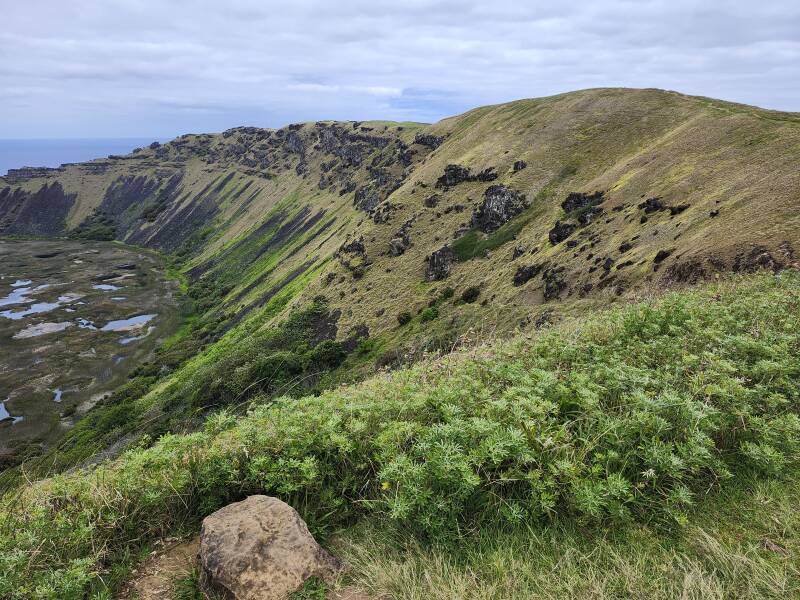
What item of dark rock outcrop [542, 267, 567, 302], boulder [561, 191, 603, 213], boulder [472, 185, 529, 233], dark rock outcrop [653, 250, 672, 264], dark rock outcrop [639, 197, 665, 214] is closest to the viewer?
dark rock outcrop [653, 250, 672, 264]

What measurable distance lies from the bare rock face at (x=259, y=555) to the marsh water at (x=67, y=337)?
91.9 meters

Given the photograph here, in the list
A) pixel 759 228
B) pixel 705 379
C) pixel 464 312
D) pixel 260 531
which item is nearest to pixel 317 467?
pixel 260 531

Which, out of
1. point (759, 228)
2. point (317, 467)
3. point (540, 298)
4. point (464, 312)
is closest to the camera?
point (317, 467)

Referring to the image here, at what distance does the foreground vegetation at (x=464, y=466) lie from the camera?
575 centimetres

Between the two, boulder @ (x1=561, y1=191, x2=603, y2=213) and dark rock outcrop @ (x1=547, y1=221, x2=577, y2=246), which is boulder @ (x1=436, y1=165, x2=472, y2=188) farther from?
dark rock outcrop @ (x1=547, y1=221, x2=577, y2=246)

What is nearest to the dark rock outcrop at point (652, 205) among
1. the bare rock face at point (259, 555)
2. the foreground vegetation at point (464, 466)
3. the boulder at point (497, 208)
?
the boulder at point (497, 208)

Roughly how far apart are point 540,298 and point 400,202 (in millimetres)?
61841

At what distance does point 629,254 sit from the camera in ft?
144

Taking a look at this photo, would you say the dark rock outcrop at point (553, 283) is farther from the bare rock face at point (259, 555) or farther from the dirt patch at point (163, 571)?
the dirt patch at point (163, 571)

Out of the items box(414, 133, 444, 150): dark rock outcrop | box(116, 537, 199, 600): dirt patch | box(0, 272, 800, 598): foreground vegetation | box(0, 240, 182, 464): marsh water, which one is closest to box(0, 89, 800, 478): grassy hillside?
box(0, 272, 800, 598): foreground vegetation

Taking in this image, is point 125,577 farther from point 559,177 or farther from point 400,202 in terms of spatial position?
point 400,202

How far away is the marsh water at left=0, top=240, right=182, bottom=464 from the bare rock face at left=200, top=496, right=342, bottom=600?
9194 cm

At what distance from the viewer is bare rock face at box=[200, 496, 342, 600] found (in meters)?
5.59

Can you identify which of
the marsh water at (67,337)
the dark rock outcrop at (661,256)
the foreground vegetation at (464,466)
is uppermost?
the foreground vegetation at (464,466)
